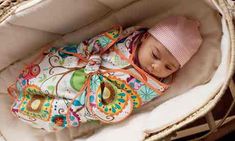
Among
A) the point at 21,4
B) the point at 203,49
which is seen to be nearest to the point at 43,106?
the point at 21,4

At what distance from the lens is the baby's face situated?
1.13 m

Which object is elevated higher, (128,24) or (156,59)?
(128,24)

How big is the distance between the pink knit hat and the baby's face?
0.05 ft

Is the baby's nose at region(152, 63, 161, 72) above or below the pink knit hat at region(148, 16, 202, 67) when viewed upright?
below

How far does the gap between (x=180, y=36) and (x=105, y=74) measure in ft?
0.87

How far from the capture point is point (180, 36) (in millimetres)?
1131

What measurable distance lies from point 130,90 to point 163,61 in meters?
0.14

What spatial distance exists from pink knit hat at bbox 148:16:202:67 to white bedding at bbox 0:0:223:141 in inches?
2.4

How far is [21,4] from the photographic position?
1115 mm

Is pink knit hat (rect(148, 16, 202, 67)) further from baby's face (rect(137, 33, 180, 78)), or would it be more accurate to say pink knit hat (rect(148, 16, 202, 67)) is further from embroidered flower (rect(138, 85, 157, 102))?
embroidered flower (rect(138, 85, 157, 102))

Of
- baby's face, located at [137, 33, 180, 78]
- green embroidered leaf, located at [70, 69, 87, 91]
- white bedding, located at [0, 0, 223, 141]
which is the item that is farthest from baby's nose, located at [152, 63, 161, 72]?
green embroidered leaf, located at [70, 69, 87, 91]

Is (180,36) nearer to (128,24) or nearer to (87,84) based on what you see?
(128,24)

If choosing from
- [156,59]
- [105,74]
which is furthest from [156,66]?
[105,74]

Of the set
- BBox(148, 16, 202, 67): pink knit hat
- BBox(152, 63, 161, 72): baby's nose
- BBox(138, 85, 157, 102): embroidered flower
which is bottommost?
BBox(138, 85, 157, 102): embroidered flower
